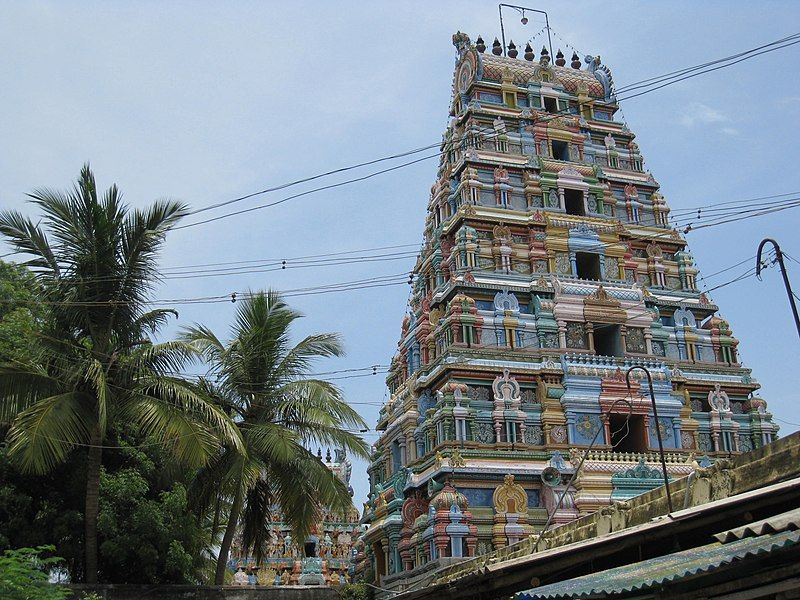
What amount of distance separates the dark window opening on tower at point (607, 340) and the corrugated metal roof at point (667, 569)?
21.0m

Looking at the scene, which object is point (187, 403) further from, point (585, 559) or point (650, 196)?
point (650, 196)

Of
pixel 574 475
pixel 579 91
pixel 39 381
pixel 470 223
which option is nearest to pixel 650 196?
pixel 579 91

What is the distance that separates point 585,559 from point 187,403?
35.5ft

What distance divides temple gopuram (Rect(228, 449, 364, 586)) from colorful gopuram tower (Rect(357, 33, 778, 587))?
6.20 metres

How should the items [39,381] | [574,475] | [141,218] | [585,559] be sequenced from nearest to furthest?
[585,559], [39,381], [141,218], [574,475]

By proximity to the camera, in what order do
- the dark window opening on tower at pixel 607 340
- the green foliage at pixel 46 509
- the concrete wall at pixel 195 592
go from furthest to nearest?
1. the dark window opening on tower at pixel 607 340
2. the green foliage at pixel 46 509
3. the concrete wall at pixel 195 592

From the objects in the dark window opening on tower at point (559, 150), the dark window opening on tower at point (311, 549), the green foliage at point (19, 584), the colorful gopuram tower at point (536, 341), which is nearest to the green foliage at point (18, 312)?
the green foliage at point (19, 584)

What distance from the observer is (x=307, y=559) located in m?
39.6

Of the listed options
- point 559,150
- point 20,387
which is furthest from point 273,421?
point 559,150

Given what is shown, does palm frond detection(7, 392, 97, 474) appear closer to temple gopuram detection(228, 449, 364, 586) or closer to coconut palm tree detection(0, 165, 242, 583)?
coconut palm tree detection(0, 165, 242, 583)

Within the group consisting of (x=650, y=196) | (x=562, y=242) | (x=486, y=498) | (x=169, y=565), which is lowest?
(x=169, y=565)

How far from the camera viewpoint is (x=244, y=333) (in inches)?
901

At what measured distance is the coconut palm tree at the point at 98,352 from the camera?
58.4 ft

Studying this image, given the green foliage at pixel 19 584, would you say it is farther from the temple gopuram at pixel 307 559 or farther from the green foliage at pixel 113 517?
the temple gopuram at pixel 307 559
